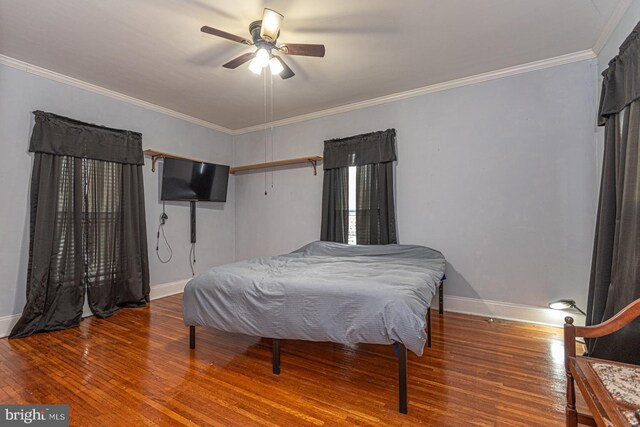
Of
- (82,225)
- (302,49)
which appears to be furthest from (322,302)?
(82,225)

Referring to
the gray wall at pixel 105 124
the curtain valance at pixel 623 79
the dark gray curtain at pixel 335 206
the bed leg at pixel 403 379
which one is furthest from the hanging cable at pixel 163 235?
the curtain valance at pixel 623 79

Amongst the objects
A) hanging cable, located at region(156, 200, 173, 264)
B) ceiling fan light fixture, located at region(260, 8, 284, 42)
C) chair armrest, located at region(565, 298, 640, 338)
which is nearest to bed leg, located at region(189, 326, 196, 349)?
hanging cable, located at region(156, 200, 173, 264)

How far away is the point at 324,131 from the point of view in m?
4.36

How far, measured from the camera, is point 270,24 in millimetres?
2074

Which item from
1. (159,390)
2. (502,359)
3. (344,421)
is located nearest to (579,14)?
(502,359)

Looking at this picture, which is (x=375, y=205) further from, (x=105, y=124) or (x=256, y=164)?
(x=105, y=124)

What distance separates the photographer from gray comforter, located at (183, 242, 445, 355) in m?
1.76

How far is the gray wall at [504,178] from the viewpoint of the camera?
289cm

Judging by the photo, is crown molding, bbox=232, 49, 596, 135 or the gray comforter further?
crown molding, bbox=232, 49, 596, 135

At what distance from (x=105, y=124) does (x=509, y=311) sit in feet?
16.8

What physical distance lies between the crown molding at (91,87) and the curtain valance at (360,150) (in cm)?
220

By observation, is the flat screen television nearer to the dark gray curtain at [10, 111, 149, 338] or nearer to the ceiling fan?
the dark gray curtain at [10, 111, 149, 338]

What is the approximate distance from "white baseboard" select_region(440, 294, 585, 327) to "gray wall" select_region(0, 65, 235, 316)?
3.59 m

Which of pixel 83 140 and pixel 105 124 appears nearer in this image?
pixel 83 140
